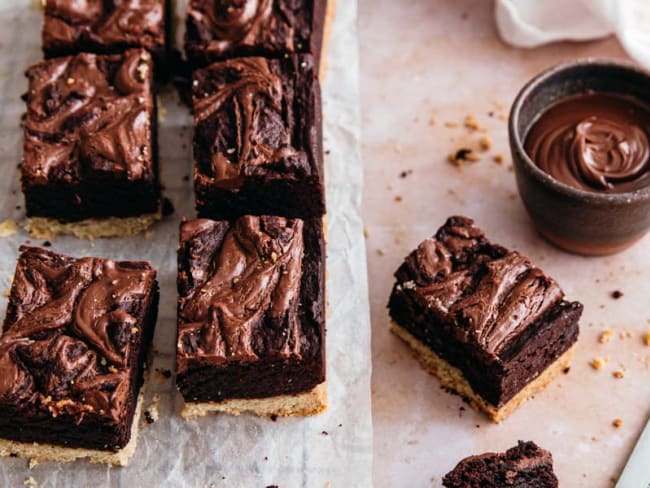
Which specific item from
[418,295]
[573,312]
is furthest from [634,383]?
[418,295]

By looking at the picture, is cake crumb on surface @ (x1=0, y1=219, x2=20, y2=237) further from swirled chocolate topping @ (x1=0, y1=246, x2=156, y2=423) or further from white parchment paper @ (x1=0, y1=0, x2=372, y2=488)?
swirled chocolate topping @ (x1=0, y1=246, x2=156, y2=423)

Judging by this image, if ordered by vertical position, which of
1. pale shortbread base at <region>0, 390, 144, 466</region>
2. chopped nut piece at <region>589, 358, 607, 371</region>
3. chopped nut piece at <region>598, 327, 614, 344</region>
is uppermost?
chopped nut piece at <region>598, 327, 614, 344</region>

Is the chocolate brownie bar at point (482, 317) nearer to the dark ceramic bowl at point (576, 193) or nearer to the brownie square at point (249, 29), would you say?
the dark ceramic bowl at point (576, 193)

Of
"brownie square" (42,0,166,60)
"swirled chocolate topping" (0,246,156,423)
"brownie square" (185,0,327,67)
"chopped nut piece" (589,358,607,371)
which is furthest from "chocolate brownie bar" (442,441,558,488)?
"brownie square" (42,0,166,60)

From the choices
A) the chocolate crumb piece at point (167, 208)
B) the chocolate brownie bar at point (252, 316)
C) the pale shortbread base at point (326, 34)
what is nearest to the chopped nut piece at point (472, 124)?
the pale shortbread base at point (326, 34)

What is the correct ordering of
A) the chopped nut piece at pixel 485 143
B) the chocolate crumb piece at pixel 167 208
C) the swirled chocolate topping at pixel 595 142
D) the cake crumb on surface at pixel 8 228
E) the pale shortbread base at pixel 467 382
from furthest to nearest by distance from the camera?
the chopped nut piece at pixel 485 143
the chocolate crumb piece at pixel 167 208
the cake crumb on surface at pixel 8 228
the swirled chocolate topping at pixel 595 142
the pale shortbread base at pixel 467 382

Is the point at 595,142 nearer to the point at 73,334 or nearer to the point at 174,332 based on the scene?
the point at 174,332
